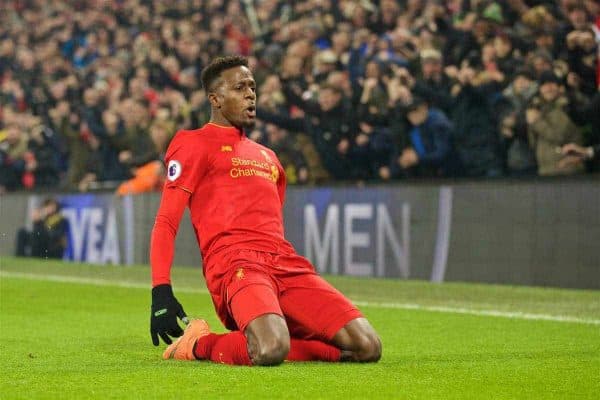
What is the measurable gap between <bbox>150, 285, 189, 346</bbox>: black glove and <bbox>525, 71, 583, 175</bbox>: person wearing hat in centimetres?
690

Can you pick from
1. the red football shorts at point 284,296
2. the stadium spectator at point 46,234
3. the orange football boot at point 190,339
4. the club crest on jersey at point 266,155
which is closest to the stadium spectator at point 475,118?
the club crest on jersey at point 266,155

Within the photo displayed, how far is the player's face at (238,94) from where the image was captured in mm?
6805

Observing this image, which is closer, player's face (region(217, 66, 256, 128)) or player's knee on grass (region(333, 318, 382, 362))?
player's knee on grass (region(333, 318, 382, 362))

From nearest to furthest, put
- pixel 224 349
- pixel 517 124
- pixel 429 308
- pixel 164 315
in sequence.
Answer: pixel 164 315
pixel 224 349
pixel 429 308
pixel 517 124

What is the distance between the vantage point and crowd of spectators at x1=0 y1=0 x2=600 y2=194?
12.6 metres

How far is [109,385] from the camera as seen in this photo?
5648mm

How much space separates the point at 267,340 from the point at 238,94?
1439 mm

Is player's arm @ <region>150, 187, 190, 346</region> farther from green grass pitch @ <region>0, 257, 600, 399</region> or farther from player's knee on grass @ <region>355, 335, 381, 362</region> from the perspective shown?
player's knee on grass @ <region>355, 335, 381, 362</region>

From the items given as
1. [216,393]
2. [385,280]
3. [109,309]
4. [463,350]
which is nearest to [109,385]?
[216,393]

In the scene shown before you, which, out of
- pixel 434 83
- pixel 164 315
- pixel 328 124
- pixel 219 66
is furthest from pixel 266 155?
pixel 328 124

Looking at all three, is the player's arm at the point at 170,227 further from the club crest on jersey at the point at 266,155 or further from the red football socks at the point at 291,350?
the club crest on jersey at the point at 266,155

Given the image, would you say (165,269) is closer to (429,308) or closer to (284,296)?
(284,296)

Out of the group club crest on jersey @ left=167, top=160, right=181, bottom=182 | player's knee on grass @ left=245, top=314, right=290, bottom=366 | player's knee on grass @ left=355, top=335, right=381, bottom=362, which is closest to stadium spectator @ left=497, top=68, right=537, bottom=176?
player's knee on grass @ left=355, top=335, right=381, bottom=362

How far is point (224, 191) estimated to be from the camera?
677 cm
